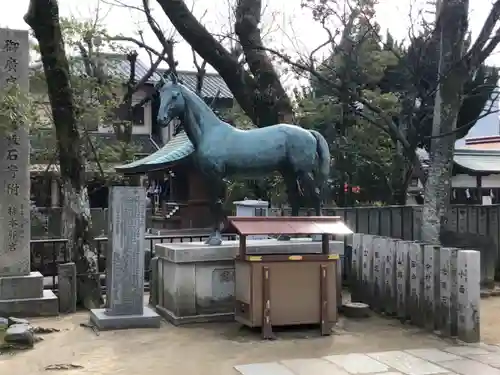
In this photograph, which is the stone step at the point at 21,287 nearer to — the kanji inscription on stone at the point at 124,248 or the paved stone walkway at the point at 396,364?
the kanji inscription on stone at the point at 124,248

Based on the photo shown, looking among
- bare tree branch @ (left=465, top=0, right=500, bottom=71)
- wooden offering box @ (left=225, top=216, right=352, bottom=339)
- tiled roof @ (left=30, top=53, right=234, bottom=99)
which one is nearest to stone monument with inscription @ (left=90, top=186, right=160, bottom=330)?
wooden offering box @ (left=225, top=216, right=352, bottom=339)

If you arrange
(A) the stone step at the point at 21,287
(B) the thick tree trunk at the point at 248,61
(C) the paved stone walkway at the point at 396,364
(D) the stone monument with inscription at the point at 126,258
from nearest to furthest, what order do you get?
(C) the paved stone walkway at the point at 396,364 → (D) the stone monument with inscription at the point at 126,258 → (A) the stone step at the point at 21,287 → (B) the thick tree trunk at the point at 248,61

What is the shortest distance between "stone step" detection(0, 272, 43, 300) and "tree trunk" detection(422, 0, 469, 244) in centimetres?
736

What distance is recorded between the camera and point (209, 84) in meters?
31.9

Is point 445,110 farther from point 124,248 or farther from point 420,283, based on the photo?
point 124,248

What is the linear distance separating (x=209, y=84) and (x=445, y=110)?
21176 millimetres

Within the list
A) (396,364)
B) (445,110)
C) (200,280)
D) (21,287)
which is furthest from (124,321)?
(445,110)

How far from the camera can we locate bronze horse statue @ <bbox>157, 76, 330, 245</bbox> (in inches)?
339

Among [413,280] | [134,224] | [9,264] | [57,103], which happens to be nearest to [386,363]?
[413,280]

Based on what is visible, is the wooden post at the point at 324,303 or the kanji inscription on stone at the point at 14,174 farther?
the kanji inscription on stone at the point at 14,174

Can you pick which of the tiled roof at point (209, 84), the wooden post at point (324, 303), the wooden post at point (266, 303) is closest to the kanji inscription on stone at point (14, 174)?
the wooden post at point (266, 303)

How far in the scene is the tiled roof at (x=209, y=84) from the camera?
29356mm

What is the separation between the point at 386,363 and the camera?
6367mm

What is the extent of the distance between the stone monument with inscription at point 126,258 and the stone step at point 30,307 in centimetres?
136
